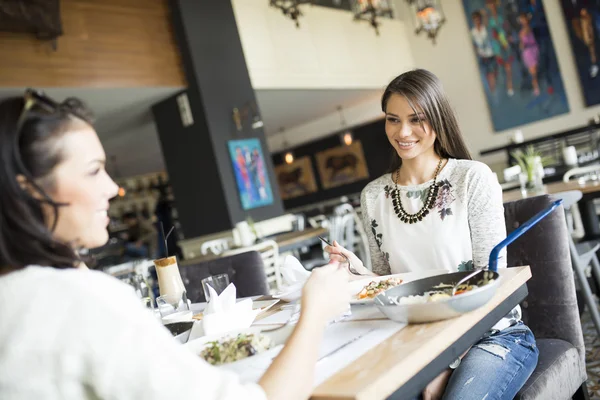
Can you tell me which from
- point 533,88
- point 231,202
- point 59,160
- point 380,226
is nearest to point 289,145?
point 533,88

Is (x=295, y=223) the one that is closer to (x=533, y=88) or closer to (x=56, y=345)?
(x=533, y=88)

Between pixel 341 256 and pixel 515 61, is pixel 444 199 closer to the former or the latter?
pixel 341 256

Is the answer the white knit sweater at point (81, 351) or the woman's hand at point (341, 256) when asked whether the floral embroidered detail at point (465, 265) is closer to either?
the woman's hand at point (341, 256)

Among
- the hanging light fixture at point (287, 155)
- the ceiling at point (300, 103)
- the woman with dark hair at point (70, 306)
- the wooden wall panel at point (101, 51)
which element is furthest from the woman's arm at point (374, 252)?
the hanging light fixture at point (287, 155)

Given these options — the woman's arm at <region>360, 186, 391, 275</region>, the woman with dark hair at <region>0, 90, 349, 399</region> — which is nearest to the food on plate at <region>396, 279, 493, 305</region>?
the woman with dark hair at <region>0, 90, 349, 399</region>

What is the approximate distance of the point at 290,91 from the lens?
820 cm

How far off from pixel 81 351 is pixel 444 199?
53.1 inches

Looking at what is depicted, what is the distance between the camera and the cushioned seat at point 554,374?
138 cm

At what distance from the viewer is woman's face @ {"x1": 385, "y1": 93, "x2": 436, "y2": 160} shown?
1.89 m

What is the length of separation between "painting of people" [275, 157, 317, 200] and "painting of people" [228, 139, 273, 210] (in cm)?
539

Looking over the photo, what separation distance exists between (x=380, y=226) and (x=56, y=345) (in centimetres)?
137

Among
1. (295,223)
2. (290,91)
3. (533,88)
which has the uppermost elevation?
(290,91)

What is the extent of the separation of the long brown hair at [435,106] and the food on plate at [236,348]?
41.9 inches

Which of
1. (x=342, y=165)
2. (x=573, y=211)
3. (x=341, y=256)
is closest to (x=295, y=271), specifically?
(x=341, y=256)
